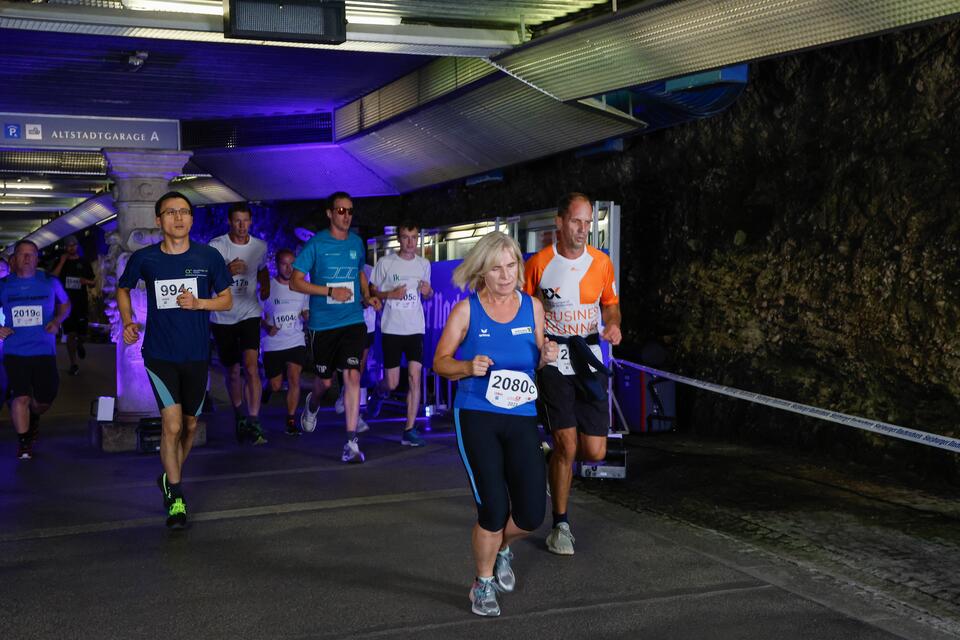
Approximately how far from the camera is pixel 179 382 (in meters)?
6.49

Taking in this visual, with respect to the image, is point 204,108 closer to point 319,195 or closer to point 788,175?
point 319,195

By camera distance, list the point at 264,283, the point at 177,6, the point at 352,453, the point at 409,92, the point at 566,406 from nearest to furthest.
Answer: the point at 566,406 → the point at 177,6 → the point at 352,453 → the point at 264,283 → the point at 409,92

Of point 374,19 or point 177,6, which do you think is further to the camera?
point 374,19

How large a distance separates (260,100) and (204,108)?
0.99 meters

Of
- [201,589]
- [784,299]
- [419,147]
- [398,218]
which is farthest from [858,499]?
[398,218]

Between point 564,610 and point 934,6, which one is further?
point 934,6

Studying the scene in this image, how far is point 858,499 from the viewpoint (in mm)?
6926

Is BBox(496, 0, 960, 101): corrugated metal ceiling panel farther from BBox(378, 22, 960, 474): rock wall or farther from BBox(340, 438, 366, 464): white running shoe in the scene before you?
BBox(340, 438, 366, 464): white running shoe

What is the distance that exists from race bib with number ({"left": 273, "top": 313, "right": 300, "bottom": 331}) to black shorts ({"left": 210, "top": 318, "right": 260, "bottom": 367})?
0.70 metres

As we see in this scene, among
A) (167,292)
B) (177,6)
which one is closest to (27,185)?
(177,6)

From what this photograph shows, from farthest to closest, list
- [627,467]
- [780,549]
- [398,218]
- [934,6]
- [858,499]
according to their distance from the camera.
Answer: [398,218], [627,467], [858,499], [934,6], [780,549]

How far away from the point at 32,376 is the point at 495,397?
20.8ft

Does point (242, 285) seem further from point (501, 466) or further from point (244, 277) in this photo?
point (501, 466)

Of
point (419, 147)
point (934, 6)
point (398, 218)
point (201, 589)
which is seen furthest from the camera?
point (398, 218)
